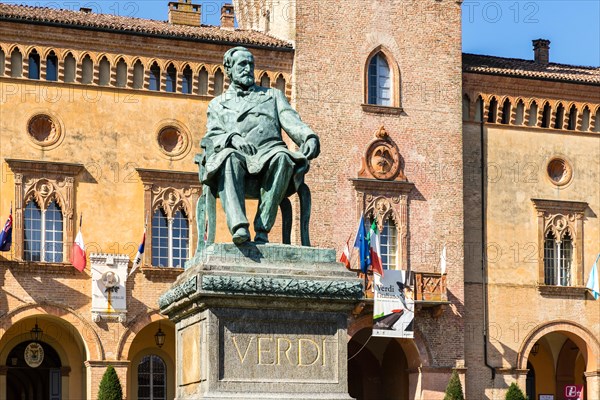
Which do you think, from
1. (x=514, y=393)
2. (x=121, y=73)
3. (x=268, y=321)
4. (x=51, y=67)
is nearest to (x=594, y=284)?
(x=514, y=393)

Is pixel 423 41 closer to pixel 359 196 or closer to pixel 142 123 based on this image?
pixel 359 196

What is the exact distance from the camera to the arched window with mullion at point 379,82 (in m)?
38.4

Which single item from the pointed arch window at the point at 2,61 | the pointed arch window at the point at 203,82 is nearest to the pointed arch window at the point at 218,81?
the pointed arch window at the point at 203,82

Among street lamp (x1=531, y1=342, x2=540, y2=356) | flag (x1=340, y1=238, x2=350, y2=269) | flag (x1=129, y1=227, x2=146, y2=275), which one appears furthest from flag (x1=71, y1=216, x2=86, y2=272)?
street lamp (x1=531, y1=342, x2=540, y2=356)

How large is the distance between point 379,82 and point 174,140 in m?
5.82

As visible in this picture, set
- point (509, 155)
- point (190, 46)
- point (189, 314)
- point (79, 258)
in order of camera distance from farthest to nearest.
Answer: point (509, 155) → point (190, 46) → point (79, 258) → point (189, 314)

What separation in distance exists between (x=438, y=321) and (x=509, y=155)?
5.17 meters

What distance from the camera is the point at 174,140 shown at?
36375 mm

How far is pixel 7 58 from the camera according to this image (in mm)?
35188

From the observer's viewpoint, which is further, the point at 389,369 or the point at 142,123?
the point at 389,369

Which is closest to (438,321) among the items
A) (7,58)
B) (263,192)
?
(7,58)

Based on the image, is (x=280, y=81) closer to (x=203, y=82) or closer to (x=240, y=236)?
(x=203, y=82)

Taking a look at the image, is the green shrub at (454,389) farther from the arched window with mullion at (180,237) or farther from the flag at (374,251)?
the arched window with mullion at (180,237)

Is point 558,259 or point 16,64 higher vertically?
point 16,64
